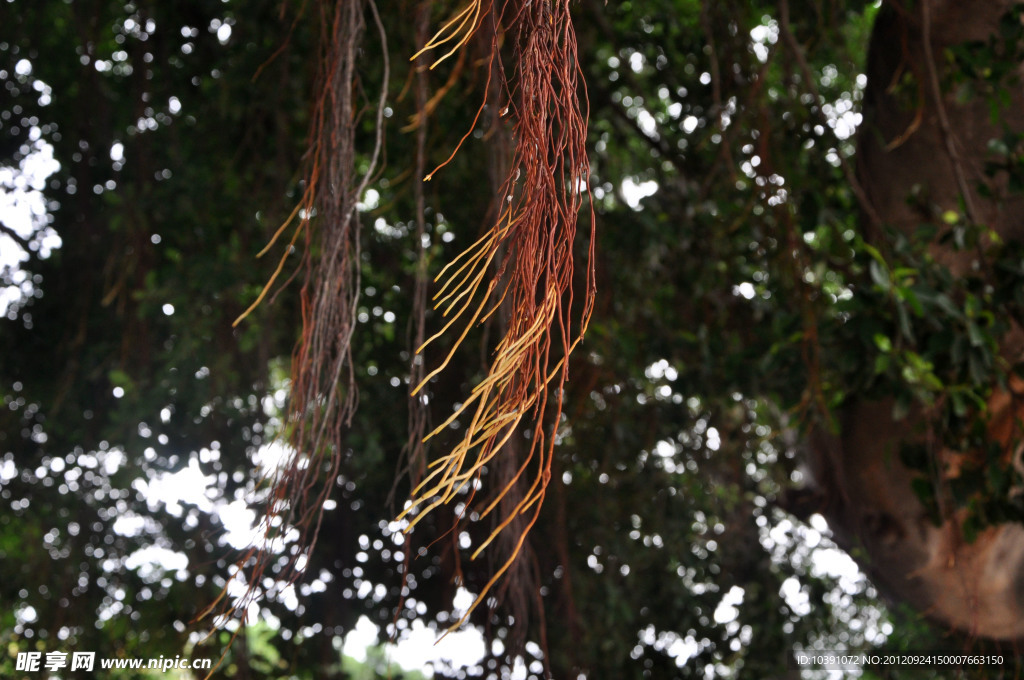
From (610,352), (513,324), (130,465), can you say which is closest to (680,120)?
(610,352)

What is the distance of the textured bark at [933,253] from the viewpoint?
1.95m

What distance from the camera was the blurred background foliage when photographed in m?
1.94

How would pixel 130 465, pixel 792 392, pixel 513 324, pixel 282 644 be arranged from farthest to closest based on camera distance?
pixel 282 644
pixel 792 392
pixel 130 465
pixel 513 324

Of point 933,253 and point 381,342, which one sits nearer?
point 933,253

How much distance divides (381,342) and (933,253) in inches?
54.4

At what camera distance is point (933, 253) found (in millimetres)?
1914

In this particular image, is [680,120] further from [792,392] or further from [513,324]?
[513,324]

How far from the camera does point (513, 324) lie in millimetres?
472

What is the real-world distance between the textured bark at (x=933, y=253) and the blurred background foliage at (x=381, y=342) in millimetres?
138

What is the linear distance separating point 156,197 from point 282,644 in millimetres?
1194

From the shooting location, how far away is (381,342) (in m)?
2.21

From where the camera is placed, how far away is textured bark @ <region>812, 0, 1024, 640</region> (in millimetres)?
1952

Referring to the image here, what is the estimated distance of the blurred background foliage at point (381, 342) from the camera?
1.94 metres

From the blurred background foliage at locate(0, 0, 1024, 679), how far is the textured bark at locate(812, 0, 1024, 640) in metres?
0.14
